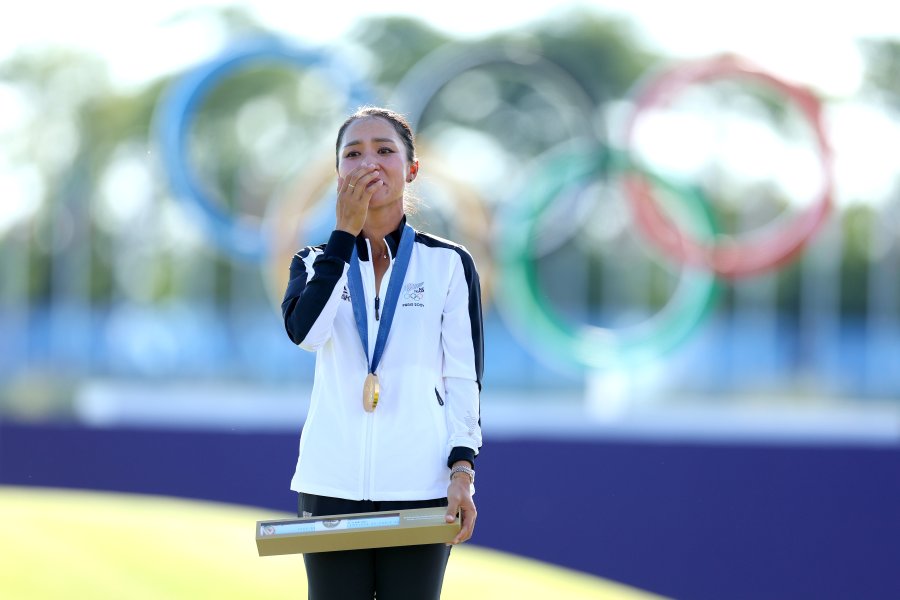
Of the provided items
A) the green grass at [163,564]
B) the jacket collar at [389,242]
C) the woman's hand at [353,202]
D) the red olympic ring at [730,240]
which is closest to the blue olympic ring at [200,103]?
the red olympic ring at [730,240]

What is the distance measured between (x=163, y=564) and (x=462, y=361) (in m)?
3.16

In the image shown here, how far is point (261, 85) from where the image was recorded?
1145 inches

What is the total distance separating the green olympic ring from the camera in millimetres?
11625

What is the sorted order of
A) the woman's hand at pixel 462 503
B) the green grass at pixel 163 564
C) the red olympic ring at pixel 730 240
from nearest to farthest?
1. the woman's hand at pixel 462 503
2. the green grass at pixel 163 564
3. the red olympic ring at pixel 730 240

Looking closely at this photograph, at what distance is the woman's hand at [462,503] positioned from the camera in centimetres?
294

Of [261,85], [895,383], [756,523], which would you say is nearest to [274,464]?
[756,523]

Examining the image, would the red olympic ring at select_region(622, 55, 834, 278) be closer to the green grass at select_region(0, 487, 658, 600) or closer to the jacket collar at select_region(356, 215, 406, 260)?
the green grass at select_region(0, 487, 658, 600)

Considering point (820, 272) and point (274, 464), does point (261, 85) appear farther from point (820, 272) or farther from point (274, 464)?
point (274, 464)

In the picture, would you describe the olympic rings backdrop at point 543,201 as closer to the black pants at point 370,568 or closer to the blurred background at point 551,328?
the blurred background at point 551,328

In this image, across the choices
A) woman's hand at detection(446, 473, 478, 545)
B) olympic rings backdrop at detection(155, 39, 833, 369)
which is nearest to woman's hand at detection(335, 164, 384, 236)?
woman's hand at detection(446, 473, 478, 545)

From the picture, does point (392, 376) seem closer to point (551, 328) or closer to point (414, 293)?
point (414, 293)

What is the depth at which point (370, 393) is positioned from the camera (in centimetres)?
297

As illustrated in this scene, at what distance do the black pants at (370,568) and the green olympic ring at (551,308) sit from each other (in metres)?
8.58

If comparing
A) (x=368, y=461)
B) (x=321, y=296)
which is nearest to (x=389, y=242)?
(x=321, y=296)
